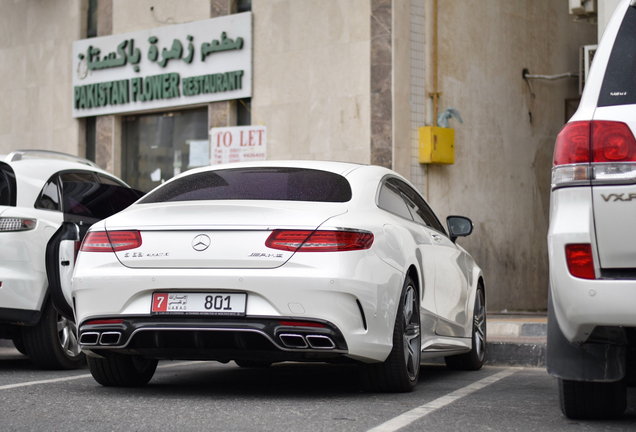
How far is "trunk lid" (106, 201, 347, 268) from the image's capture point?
4941 millimetres

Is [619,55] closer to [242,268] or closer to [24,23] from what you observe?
[242,268]

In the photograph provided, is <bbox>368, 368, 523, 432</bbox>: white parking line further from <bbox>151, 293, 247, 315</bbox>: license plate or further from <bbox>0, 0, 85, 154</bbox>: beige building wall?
<bbox>0, 0, 85, 154</bbox>: beige building wall

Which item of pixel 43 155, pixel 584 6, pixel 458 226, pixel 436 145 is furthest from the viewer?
pixel 436 145

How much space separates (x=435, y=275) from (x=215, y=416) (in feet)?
7.40

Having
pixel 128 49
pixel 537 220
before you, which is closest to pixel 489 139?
pixel 537 220

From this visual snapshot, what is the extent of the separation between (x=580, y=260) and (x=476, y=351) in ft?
12.7

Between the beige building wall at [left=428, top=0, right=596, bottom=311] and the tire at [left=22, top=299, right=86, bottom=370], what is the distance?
8.06 m

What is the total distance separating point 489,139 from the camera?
618 inches

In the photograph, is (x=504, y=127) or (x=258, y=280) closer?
(x=258, y=280)

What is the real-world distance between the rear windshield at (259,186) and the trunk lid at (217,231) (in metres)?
0.25

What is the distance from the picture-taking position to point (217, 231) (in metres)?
5.02

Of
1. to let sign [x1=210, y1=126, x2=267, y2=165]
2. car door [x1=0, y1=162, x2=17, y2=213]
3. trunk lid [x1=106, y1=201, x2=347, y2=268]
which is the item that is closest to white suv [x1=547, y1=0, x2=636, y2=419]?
trunk lid [x1=106, y1=201, x2=347, y2=268]

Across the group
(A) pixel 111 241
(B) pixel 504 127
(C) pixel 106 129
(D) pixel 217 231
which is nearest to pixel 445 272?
(D) pixel 217 231

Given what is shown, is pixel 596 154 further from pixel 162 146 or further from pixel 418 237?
pixel 162 146
